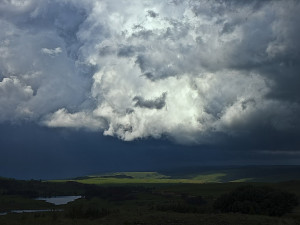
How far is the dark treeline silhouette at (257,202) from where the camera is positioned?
77.6 metres

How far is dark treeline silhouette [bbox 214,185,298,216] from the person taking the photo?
77.6 m

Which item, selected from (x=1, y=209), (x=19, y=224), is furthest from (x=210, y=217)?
(x=1, y=209)

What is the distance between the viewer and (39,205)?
589 feet

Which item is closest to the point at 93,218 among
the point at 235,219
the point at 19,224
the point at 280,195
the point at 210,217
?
the point at 19,224

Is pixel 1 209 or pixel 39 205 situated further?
pixel 39 205

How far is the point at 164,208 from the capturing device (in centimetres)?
8144

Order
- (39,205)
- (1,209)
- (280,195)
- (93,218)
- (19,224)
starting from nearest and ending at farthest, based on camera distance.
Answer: (19,224)
(93,218)
(280,195)
(1,209)
(39,205)

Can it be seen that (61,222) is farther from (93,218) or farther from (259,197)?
(259,197)

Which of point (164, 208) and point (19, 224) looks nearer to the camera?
point (19, 224)

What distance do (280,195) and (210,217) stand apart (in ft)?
85.7

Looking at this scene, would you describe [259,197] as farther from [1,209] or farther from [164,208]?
[1,209]

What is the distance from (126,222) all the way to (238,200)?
33.7 metres

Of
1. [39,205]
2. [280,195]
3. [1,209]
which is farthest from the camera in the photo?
[39,205]

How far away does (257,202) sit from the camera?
265 feet
